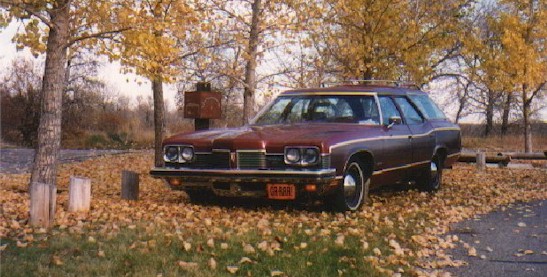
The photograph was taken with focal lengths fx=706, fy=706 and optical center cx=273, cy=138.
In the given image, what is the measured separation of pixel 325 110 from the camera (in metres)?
9.98

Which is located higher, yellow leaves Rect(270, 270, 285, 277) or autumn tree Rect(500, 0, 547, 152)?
autumn tree Rect(500, 0, 547, 152)


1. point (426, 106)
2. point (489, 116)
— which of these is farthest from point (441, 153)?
point (489, 116)

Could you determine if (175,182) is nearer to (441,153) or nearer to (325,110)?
(325,110)

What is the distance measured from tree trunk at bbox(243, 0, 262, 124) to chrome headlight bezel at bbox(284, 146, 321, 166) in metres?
7.28

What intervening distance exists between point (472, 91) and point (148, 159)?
33.6 meters

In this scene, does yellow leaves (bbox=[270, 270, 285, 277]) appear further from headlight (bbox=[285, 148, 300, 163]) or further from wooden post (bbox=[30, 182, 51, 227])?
wooden post (bbox=[30, 182, 51, 227])

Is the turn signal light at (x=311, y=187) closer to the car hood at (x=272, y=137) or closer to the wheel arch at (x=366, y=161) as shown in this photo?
the car hood at (x=272, y=137)

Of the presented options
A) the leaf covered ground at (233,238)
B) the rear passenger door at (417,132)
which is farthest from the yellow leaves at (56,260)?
the rear passenger door at (417,132)

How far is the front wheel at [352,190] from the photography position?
8.88 metres

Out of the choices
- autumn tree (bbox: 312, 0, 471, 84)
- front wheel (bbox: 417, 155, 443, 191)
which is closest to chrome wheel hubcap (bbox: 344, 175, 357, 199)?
front wheel (bbox: 417, 155, 443, 191)

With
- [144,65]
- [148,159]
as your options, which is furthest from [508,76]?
[144,65]

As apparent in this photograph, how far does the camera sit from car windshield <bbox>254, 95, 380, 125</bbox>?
9859 mm

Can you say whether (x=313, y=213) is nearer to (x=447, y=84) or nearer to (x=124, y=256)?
(x=124, y=256)

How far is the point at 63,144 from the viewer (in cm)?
3127
